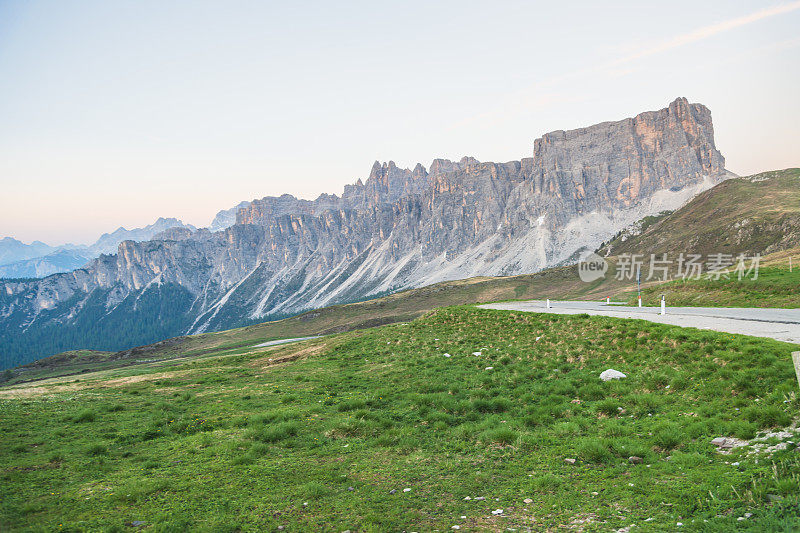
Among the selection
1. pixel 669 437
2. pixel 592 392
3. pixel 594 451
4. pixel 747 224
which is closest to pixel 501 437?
pixel 594 451

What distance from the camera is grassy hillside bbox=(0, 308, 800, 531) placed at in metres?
9.67

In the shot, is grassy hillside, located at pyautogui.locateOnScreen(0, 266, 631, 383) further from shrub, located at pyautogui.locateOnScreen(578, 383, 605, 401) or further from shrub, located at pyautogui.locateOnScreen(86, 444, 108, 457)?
shrub, located at pyautogui.locateOnScreen(86, 444, 108, 457)

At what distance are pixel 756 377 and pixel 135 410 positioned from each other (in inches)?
1174

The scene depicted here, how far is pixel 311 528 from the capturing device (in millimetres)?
9586

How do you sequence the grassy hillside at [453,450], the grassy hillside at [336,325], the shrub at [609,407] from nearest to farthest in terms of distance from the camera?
the grassy hillside at [453,450]
the shrub at [609,407]
the grassy hillside at [336,325]

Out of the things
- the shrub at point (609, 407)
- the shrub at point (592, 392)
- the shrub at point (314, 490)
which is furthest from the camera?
the shrub at point (592, 392)

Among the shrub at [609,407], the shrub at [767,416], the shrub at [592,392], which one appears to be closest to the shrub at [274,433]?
the shrub at [609,407]

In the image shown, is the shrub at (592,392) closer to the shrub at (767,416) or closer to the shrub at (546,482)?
the shrub at (767,416)

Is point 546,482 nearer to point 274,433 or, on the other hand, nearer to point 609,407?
point 609,407

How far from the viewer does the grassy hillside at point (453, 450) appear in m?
9.67

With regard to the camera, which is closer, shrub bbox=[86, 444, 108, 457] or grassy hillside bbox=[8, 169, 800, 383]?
shrub bbox=[86, 444, 108, 457]

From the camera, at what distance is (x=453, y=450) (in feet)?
46.2

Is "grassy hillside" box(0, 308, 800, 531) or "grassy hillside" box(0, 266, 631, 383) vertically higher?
"grassy hillside" box(0, 308, 800, 531)

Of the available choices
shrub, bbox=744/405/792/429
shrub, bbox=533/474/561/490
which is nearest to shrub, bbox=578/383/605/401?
shrub, bbox=744/405/792/429
